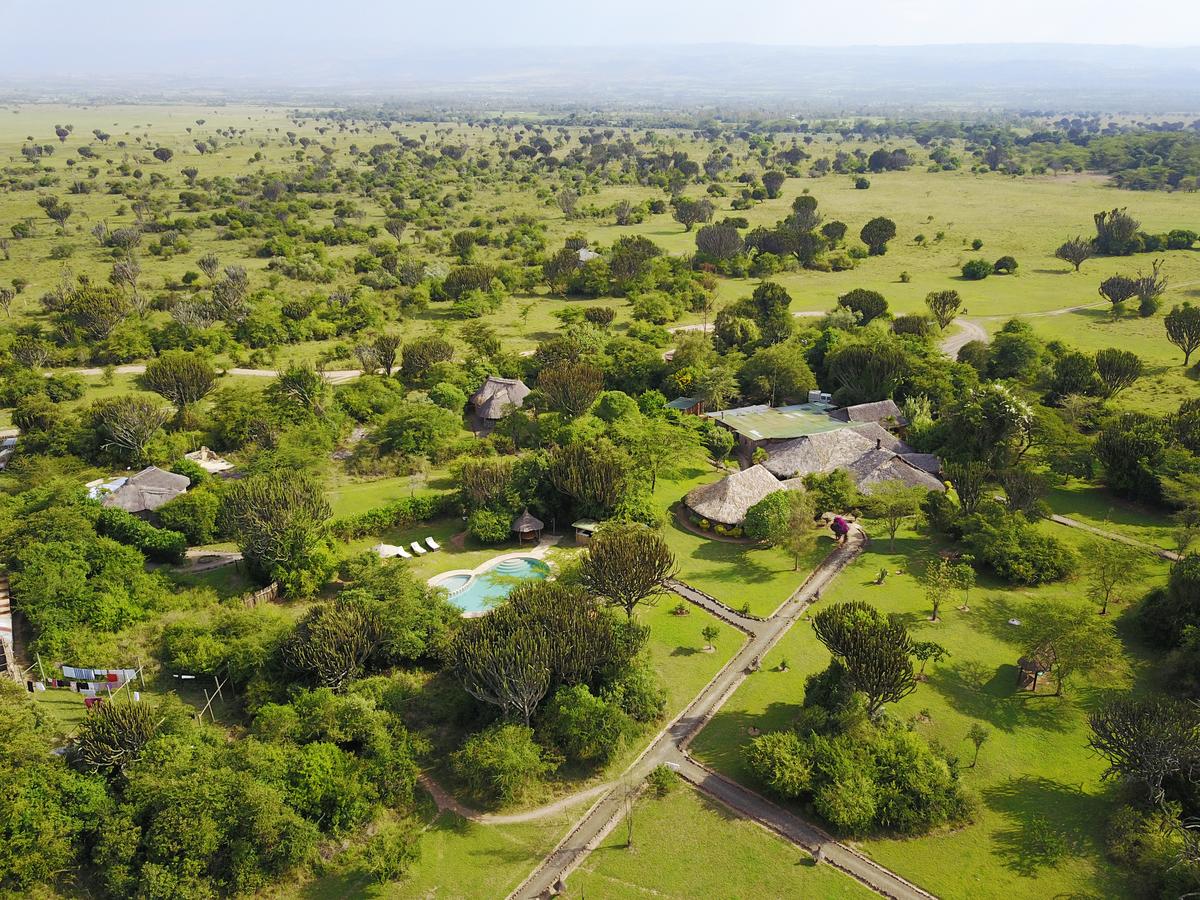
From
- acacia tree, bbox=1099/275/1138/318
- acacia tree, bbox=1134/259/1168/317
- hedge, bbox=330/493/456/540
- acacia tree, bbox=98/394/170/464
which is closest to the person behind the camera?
hedge, bbox=330/493/456/540

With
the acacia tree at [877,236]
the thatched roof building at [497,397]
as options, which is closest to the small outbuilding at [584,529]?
the thatched roof building at [497,397]

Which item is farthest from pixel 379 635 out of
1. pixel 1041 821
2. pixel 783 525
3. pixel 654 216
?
pixel 654 216

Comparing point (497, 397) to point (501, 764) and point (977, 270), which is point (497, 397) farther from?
point (977, 270)

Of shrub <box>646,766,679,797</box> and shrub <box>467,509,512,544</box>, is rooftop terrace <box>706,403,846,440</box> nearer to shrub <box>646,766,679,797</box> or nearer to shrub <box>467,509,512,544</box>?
shrub <box>467,509,512,544</box>

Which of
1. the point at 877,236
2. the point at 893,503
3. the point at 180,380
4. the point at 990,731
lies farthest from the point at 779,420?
the point at 877,236

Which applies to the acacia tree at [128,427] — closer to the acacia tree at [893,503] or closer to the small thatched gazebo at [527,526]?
the small thatched gazebo at [527,526]

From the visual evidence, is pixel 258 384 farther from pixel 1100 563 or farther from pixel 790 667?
pixel 1100 563

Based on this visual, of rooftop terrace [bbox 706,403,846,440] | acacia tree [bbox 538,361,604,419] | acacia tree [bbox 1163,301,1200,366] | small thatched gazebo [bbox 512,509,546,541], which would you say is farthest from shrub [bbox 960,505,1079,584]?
acacia tree [bbox 1163,301,1200,366]
